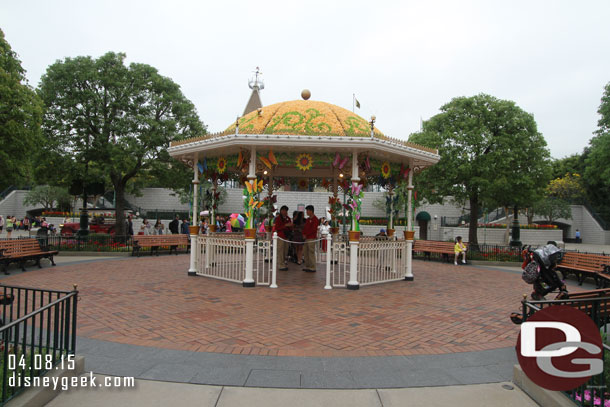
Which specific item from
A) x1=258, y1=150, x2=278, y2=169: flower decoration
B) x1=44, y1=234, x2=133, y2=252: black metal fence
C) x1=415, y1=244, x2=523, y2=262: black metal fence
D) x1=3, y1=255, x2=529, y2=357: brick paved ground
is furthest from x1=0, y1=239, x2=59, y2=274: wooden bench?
x1=415, y1=244, x2=523, y2=262: black metal fence

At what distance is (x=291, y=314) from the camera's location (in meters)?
6.60

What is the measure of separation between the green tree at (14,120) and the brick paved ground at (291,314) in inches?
167

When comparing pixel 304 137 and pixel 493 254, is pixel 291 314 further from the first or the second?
pixel 493 254

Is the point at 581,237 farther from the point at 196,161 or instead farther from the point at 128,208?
the point at 128,208

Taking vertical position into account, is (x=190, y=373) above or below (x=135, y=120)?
below

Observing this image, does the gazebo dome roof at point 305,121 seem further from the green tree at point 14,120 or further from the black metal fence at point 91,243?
the black metal fence at point 91,243

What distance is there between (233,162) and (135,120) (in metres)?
9.97

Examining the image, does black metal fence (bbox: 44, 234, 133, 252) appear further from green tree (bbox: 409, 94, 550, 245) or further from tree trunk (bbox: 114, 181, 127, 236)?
green tree (bbox: 409, 94, 550, 245)

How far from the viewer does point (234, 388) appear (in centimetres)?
369

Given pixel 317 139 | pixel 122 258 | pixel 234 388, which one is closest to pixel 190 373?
pixel 234 388

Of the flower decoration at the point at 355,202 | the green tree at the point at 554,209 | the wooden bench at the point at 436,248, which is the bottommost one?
the wooden bench at the point at 436,248

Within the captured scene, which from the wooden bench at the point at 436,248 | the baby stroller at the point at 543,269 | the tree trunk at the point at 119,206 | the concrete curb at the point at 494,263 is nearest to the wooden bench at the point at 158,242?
the tree trunk at the point at 119,206

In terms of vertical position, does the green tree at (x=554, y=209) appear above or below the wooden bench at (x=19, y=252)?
above

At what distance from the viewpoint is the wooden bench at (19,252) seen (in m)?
10.8
